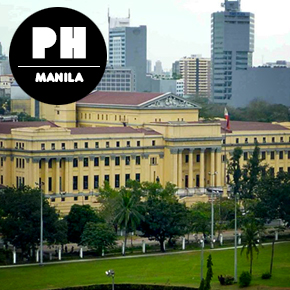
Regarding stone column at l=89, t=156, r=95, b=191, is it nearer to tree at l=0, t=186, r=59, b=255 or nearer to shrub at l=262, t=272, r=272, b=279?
tree at l=0, t=186, r=59, b=255

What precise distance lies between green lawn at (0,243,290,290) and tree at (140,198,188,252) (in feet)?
7.83

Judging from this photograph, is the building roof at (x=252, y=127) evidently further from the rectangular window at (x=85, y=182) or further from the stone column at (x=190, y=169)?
the rectangular window at (x=85, y=182)

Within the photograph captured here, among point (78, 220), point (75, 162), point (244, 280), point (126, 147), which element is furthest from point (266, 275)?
point (126, 147)

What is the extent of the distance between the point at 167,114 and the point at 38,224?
34180 mm

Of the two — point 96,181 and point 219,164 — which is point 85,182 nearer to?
point 96,181

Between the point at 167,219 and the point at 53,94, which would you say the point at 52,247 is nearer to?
the point at 167,219

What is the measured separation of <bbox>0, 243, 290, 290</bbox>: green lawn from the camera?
134 feet

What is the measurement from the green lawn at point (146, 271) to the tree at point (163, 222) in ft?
7.83

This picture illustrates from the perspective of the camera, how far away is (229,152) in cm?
8019

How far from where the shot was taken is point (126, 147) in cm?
7362

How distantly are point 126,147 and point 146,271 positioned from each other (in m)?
30.1

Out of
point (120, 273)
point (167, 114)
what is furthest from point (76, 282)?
point (167, 114)

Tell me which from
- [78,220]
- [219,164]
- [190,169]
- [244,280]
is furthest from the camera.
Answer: [219,164]

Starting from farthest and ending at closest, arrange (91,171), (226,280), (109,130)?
(109,130)
(91,171)
(226,280)
